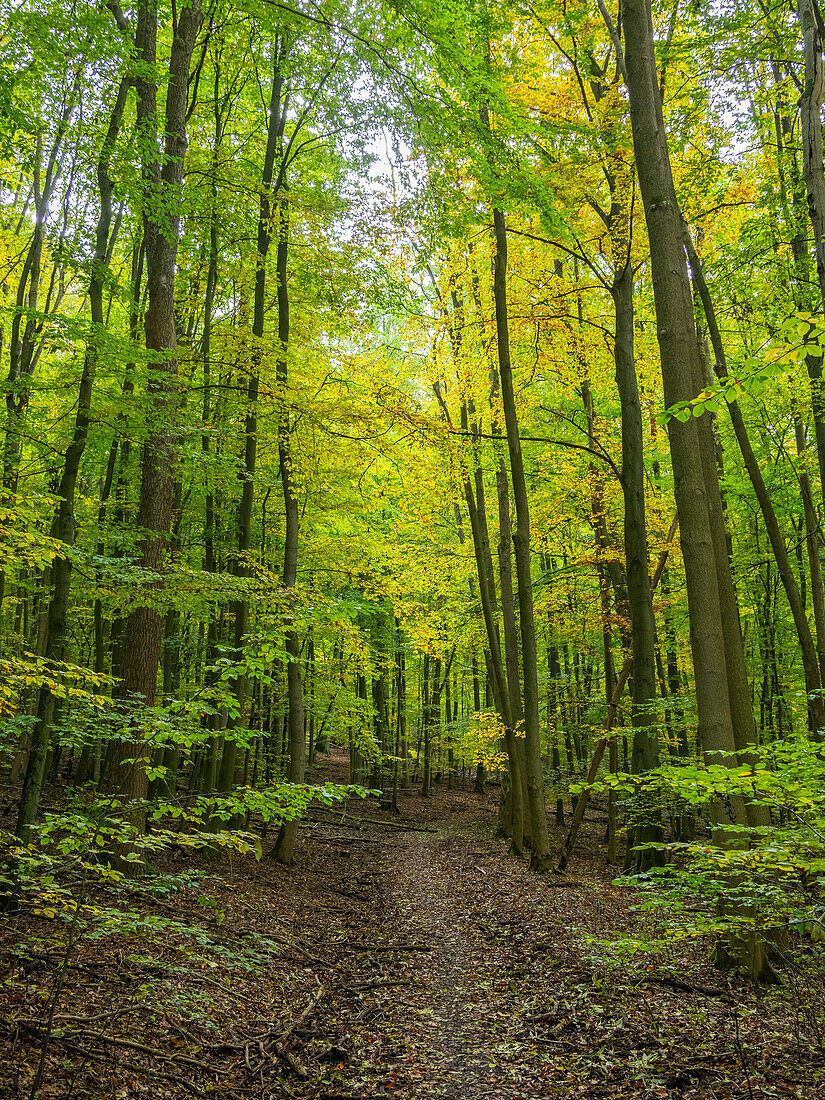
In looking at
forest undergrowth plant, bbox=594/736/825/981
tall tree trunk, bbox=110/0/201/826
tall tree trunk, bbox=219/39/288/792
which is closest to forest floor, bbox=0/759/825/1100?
forest undergrowth plant, bbox=594/736/825/981

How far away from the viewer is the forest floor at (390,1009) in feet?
13.0

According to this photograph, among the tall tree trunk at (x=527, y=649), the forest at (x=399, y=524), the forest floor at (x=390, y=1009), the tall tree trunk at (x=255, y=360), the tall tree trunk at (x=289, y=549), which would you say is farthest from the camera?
the tall tree trunk at (x=527, y=649)

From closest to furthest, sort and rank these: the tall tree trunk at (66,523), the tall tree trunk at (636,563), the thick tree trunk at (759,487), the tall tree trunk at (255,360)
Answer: the tall tree trunk at (66,523)
the tall tree trunk at (636,563)
the thick tree trunk at (759,487)
the tall tree trunk at (255,360)

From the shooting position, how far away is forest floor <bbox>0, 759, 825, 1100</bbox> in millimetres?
3973

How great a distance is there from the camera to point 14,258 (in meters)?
13.3

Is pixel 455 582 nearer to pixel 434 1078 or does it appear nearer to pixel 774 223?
pixel 774 223

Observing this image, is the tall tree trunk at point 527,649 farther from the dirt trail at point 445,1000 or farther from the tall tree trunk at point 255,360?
the tall tree trunk at point 255,360

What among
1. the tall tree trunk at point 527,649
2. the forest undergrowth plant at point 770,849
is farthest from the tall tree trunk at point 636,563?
the forest undergrowth plant at point 770,849

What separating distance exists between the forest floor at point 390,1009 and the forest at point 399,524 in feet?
0.15

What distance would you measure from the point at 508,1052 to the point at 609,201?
13.4 meters

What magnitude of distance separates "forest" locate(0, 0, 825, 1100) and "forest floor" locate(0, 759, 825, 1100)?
47 mm

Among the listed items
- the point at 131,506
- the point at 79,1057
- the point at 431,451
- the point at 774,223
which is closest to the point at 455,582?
the point at 431,451

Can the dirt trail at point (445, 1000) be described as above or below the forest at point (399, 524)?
below

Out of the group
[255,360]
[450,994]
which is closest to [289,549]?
[255,360]
